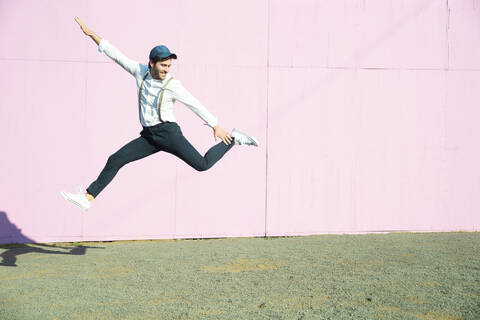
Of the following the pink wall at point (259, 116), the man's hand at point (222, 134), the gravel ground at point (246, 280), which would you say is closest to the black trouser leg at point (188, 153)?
the man's hand at point (222, 134)

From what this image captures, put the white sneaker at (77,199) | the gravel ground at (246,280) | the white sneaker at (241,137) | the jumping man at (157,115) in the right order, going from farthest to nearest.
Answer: the white sneaker at (241,137)
the white sneaker at (77,199)
the jumping man at (157,115)
the gravel ground at (246,280)

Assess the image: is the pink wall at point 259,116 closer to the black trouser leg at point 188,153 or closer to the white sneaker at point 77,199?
the white sneaker at point 77,199

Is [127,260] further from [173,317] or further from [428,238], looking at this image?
[428,238]

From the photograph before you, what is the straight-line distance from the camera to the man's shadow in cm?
680

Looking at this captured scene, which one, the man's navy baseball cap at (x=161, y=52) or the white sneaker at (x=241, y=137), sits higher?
the man's navy baseball cap at (x=161, y=52)

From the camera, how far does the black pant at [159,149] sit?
14.3 ft

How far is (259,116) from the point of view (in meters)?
7.67

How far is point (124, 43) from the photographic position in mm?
7441

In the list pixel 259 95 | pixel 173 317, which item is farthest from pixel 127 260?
pixel 259 95

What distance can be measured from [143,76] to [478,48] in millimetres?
6348

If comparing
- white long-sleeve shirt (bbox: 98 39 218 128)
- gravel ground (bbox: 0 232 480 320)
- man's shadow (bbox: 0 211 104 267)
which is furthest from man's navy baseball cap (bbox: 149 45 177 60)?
man's shadow (bbox: 0 211 104 267)

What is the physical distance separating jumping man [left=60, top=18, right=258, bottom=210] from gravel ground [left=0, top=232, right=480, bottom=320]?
3.35 feet

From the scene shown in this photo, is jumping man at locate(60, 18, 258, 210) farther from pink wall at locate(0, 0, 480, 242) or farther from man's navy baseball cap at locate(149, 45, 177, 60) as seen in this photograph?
pink wall at locate(0, 0, 480, 242)

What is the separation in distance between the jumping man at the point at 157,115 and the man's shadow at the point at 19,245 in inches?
107
